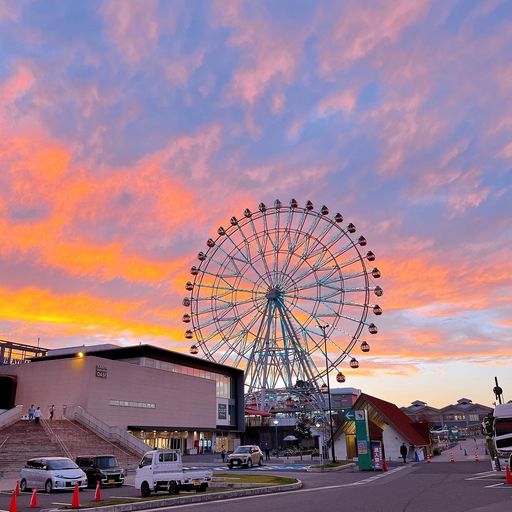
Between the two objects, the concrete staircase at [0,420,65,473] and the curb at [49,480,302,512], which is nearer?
the curb at [49,480,302,512]

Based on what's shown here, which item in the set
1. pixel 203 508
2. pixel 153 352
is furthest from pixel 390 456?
pixel 203 508

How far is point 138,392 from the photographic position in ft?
193

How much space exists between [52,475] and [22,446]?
1609 cm

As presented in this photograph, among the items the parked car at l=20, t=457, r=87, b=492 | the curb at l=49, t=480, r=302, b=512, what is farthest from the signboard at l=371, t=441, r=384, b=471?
the parked car at l=20, t=457, r=87, b=492

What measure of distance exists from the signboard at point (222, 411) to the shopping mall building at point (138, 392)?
142mm

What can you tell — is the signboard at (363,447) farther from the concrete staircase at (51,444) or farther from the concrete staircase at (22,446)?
the concrete staircase at (22,446)

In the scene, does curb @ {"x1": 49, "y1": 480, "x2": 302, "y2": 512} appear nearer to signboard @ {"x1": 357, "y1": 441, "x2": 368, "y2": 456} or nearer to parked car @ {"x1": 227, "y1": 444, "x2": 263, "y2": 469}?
signboard @ {"x1": 357, "y1": 441, "x2": 368, "y2": 456}

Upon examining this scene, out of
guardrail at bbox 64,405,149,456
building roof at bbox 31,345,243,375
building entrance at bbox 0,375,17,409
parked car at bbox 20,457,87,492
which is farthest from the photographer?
building roof at bbox 31,345,243,375

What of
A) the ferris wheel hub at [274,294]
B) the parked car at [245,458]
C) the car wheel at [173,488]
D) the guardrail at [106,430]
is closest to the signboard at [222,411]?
the ferris wheel hub at [274,294]

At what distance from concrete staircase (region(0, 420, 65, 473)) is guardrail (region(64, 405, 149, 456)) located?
183 inches

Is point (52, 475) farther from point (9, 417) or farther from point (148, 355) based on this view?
point (148, 355)

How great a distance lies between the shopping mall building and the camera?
54.2m

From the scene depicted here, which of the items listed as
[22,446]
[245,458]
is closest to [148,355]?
[245,458]

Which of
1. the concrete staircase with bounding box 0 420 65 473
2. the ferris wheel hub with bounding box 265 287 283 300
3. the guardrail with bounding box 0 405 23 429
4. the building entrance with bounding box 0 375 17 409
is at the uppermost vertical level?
the ferris wheel hub with bounding box 265 287 283 300
